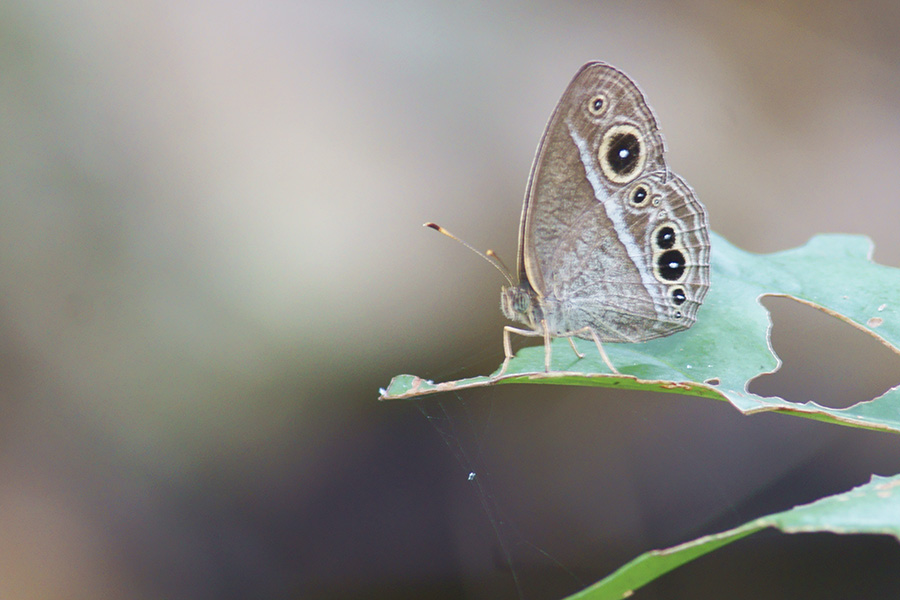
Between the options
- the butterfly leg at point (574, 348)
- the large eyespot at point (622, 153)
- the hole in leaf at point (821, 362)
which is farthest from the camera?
the hole in leaf at point (821, 362)

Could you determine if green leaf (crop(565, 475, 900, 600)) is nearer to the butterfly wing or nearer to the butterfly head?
the butterfly wing

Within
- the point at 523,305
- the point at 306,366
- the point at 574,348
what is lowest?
the point at 306,366

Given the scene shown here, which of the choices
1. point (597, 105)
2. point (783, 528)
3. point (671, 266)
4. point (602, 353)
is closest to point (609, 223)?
point (671, 266)

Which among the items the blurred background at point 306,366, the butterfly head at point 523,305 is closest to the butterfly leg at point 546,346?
the butterfly head at point 523,305

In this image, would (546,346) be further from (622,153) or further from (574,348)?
(622,153)

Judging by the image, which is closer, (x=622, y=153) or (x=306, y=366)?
(x=622, y=153)

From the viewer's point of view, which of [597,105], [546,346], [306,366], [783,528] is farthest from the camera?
[306,366]

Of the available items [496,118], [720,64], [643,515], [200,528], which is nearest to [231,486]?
[200,528]

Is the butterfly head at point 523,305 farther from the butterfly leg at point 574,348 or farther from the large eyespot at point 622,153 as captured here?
the large eyespot at point 622,153
